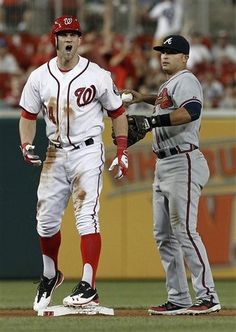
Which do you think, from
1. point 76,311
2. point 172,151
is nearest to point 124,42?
point 172,151

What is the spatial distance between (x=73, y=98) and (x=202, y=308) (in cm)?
161

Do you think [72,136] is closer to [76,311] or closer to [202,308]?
[76,311]

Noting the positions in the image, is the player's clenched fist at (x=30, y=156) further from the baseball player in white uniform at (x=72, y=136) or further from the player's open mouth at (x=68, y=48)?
the player's open mouth at (x=68, y=48)

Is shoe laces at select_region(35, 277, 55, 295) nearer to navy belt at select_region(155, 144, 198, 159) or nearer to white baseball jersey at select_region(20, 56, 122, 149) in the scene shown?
white baseball jersey at select_region(20, 56, 122, 149)

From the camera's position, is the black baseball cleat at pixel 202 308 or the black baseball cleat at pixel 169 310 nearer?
the black baseball cleat at pixel 202 308

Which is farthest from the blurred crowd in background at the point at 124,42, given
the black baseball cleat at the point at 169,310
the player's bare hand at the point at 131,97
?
the black baseball cleat at the point at 169,310

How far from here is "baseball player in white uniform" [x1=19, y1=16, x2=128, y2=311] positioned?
6805 millimetres

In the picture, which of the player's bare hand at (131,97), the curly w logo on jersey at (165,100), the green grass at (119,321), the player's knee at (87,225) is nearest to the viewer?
the green grass at (119,321)

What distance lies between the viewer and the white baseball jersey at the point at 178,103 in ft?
22.2

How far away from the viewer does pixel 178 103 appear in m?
6.79

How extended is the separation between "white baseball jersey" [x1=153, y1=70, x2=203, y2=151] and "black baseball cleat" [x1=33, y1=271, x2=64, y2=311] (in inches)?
44.6

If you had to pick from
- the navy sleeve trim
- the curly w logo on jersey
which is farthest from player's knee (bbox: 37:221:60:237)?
the navy sleeve trim

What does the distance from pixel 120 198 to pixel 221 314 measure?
373 centimetres

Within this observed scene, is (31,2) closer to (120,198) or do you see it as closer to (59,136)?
(120,198)
